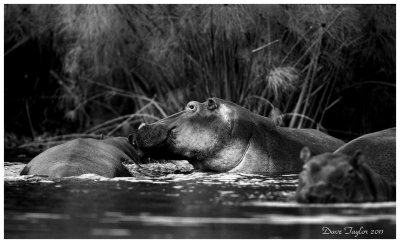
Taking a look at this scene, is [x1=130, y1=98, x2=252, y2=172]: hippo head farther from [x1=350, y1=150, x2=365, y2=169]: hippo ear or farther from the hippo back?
[x1=350, y1=150, x2=365, y2=169]: hippo ear

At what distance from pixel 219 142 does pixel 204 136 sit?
0.17 meters

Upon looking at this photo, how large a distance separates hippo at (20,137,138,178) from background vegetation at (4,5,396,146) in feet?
11.6

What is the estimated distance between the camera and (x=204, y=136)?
9805mm

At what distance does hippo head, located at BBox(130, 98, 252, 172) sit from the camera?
9.72 m

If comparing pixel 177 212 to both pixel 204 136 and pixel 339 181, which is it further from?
pixel 204 136

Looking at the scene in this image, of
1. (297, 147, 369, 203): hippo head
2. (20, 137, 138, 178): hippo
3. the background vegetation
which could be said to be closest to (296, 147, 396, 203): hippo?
(297, 147, 369, 203): hippo head

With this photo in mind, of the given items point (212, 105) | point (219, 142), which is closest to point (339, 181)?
point (219, 142)

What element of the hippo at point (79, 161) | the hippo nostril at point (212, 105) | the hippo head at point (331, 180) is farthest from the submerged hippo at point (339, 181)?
the hippo nostril at point (212, 105)

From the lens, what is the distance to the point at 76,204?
22.6 ft

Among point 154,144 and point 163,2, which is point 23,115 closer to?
point 163,2

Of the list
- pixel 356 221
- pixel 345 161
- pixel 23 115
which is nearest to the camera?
pixel 356 221

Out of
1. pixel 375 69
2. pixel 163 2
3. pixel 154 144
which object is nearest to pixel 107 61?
pixel 163 2

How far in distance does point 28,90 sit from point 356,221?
11971 mm

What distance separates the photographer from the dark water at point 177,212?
566 cm
